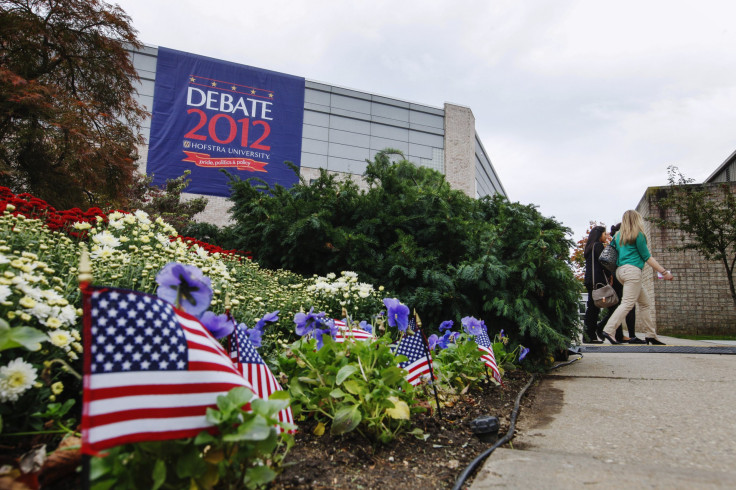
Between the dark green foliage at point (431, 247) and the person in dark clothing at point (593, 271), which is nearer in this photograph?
the dark green foliage at point (431, 247)

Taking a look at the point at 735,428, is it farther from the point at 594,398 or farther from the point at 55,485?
the point at 55,485

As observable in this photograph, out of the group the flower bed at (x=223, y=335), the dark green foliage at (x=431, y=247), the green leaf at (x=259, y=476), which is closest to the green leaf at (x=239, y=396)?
the flower bed at (x=223, y=335)

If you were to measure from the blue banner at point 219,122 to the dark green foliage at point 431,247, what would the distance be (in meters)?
15.4

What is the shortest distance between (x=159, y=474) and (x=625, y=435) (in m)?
1.90

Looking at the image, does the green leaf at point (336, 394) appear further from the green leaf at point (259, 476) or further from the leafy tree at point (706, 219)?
the leafy tree at point (706, 219)

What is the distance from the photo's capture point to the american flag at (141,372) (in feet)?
3.21

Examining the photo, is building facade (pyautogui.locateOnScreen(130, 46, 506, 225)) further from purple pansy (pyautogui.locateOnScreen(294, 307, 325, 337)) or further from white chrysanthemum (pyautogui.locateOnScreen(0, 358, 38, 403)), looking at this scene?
white chrysanthemum (pyautogui.locateOnScreen(0, 358, 38, 403))

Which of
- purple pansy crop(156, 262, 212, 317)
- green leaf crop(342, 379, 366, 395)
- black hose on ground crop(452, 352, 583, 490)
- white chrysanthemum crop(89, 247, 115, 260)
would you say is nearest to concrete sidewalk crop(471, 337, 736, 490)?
black hose on ground crop(452, 352, 583, 490)

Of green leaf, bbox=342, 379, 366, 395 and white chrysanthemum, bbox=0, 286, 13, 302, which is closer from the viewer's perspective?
white chrysanthemum, bbox=0, 286, 13, 302

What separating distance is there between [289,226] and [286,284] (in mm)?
606

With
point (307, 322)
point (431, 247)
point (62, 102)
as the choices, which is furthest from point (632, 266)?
point (62, 102)

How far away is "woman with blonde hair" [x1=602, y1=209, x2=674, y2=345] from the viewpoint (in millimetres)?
5770

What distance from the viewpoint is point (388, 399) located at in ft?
6.05

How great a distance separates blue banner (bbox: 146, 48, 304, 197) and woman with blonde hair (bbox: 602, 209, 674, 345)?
16.4 m
